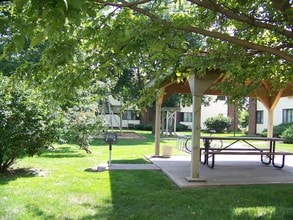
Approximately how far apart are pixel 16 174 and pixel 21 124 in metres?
1.45

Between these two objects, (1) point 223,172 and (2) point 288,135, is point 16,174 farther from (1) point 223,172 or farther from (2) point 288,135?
(2) point 288,135

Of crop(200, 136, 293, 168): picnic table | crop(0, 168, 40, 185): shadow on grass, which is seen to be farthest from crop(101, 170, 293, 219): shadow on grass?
crop(0, 168, 40, 185): shadow on grass

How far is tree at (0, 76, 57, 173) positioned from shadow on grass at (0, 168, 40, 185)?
0.24 metres

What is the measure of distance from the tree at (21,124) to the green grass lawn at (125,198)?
25.8 inches

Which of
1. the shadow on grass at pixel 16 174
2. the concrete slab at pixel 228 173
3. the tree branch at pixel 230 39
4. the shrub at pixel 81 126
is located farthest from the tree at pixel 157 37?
the shrub at pixel 81 126

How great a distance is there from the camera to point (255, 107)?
3747 cm


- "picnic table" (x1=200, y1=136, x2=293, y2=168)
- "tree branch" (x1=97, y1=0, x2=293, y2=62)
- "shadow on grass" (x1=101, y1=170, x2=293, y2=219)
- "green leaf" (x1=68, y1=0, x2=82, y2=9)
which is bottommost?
"shadow on grass" (x1=101, y1=170, x2=293, y2=219)

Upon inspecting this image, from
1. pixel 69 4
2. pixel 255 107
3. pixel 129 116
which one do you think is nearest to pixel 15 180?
pixel 69 4

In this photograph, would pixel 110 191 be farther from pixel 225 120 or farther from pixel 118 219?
pixel 225 120

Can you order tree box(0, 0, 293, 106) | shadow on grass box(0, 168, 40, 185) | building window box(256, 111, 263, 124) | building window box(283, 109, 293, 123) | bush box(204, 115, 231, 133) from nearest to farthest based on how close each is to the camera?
1. tree box(0, 0, 293, 106)
2. shadow on grass box(0, 168, 40, 185)
3. building window box(283, 109, 293, 123)
4. building window box(256, 111, 263, 124)
5. bush box(204, 115, 231, 133)

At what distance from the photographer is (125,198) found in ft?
23.9

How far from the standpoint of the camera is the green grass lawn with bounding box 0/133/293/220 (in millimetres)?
6215

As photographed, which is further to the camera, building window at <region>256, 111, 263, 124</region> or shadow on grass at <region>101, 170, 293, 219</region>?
building window at <region>256, 111, 263, 124</region>

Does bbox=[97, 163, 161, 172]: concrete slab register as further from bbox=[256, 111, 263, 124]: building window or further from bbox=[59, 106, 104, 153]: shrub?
bbox=[256, 111, 263, 124]: building window
